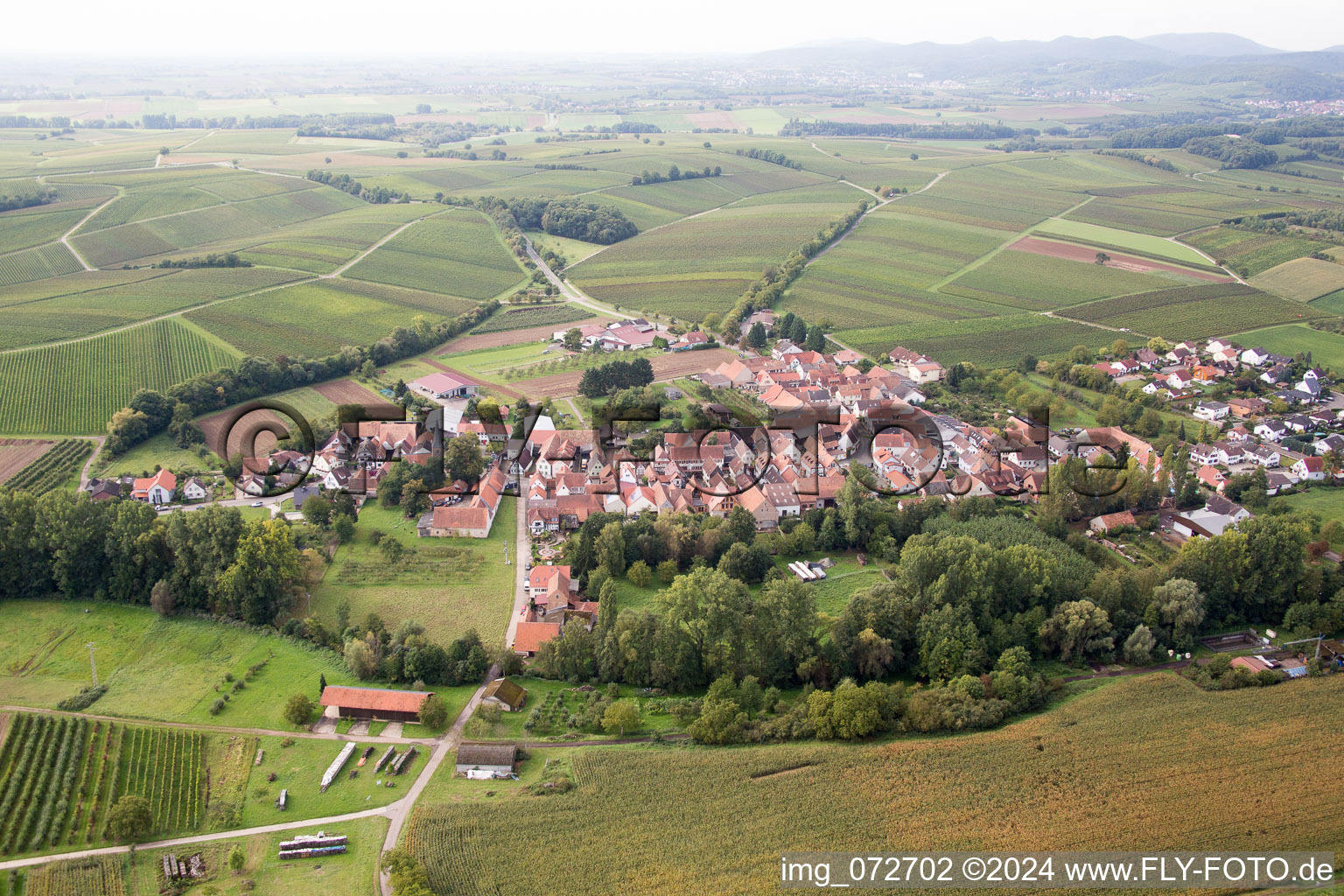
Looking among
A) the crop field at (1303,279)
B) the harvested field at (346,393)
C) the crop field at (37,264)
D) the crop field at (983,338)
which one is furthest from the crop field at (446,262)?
the crop field at (1303,279)

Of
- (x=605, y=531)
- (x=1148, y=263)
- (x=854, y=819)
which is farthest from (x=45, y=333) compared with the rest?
(x=1148, y=263)

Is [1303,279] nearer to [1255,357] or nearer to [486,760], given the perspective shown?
[1255,357]

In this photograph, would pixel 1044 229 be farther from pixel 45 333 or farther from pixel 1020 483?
pixel 45 333

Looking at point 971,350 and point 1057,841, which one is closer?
point 1057,841

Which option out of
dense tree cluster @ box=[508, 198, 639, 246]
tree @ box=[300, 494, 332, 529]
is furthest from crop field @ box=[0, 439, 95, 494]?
dense tree cluster @ box=[508, 198, 639, 246]

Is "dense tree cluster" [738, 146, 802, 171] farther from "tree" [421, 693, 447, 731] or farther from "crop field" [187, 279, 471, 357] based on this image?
"tree" [421, 693, 447, 731]

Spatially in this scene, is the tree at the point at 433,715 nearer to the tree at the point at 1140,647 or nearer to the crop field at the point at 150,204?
the tree at the point at 1140,647
